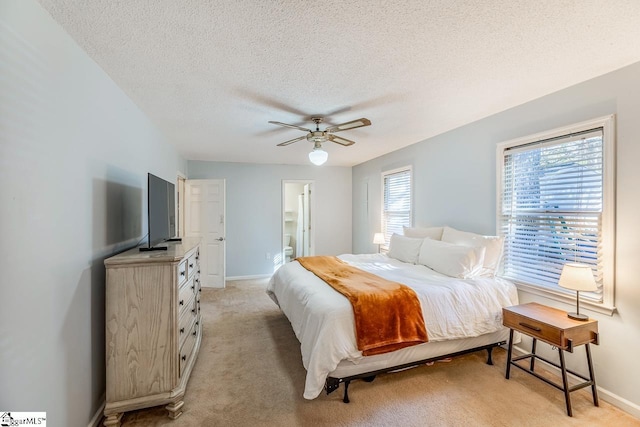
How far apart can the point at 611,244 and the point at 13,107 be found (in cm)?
366

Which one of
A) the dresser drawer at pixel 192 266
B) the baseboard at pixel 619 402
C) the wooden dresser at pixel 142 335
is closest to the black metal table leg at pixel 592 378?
the baseboard at pixel 619 402

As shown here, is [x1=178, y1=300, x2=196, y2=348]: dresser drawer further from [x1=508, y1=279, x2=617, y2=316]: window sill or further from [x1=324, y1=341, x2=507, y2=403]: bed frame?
[x1=508, y1=279, x2=617, y2=316]: window sill

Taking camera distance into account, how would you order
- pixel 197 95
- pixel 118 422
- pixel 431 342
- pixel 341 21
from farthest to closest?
pixel 197 95 < pixel 431 342 < pixel 118 422 < pixel 341 21

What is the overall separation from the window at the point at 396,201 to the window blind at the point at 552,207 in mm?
1655

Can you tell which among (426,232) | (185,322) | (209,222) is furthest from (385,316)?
(209,222)

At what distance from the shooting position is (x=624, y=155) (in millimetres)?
1979

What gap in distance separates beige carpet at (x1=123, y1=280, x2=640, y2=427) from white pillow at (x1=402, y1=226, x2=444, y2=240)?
1378 mm

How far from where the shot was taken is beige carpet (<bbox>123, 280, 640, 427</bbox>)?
1.84m

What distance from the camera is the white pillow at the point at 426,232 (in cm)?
353

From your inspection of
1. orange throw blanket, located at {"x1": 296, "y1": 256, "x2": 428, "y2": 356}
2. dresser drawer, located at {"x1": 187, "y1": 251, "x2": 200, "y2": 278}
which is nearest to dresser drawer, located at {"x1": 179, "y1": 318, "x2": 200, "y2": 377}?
dresser drawer, located at {"x1": 187, "y1": 251, "x2": 200, "y2": 278}

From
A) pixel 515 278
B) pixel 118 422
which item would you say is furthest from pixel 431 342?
pixel 118 422

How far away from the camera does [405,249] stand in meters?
3.58

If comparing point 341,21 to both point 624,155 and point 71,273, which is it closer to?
point 71,273

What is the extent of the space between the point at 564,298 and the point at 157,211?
351 cm
